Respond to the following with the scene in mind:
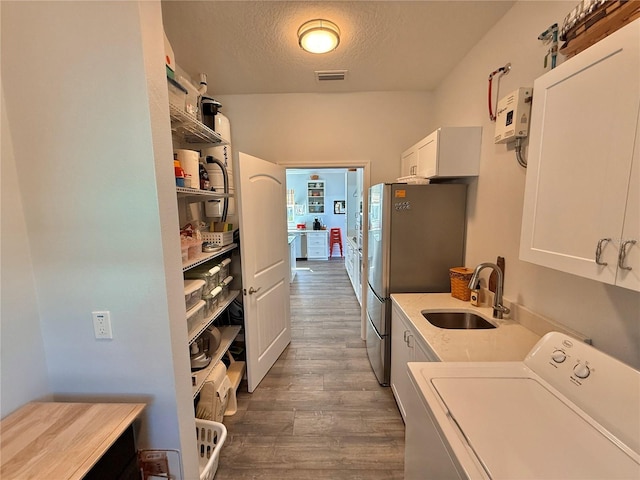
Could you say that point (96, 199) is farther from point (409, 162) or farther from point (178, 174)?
point (409, 162)

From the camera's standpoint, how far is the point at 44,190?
967mm

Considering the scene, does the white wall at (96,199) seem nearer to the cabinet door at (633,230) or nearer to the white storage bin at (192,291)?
the white storage bin at (192,291)

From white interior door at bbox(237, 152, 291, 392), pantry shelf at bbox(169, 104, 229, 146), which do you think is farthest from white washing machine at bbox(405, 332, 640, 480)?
pantry shelf at bbox(169, 104, 229, 146)

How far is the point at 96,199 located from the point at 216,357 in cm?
130

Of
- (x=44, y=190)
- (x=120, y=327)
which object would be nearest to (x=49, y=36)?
(x=44, y=190)

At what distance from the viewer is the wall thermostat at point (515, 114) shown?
1383mm

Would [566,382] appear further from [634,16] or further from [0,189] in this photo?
[0,189]

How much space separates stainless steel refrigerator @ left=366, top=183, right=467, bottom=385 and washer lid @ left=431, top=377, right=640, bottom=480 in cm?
116

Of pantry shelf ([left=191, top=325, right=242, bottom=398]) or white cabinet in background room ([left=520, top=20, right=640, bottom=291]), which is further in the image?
pantry shelf ([left=191, top=325, right=242, bottom=398])

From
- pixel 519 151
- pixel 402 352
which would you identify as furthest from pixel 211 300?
pixel 519 151

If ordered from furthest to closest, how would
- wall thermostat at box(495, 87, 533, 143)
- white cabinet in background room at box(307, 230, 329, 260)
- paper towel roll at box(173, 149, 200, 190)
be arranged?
1. white cabinet in background room at box(307, 230, 329, 260)
2. paper towel roll at box(173, 149, 200, 190)
3. wall thermostat at box(495, 87, 533, 143)

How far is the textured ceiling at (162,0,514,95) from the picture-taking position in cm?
153

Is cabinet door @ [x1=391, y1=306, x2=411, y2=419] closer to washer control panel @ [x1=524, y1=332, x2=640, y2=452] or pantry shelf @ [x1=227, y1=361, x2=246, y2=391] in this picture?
washer control panel @ [x1=524, y1=332, x2=640, y2=452]

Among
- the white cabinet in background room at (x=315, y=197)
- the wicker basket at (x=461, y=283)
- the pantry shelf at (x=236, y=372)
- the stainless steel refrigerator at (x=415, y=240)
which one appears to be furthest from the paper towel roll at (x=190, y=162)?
the white cabinet in background room at (x=315, y=197)
